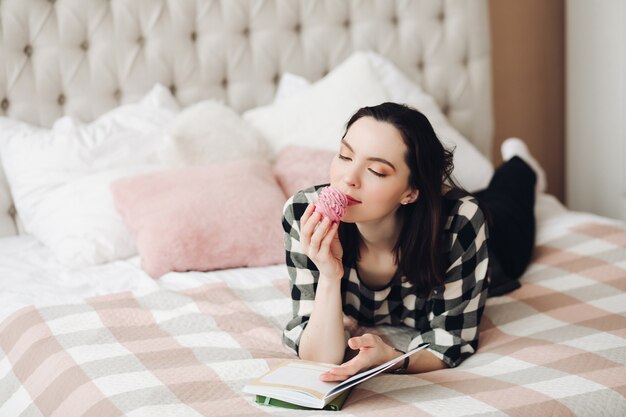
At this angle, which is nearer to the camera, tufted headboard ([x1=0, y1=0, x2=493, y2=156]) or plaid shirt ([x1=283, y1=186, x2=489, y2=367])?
plaid shirt ([x1=283, y1=186, x2=489, y2=367])

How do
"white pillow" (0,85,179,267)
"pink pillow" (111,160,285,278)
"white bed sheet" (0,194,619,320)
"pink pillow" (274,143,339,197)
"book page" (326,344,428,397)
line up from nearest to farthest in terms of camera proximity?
"book page" (326,344,428,397) < "white bed sheet" (0,194,619,320) < "pink pillow" (111,160,285,278) < "white pillow" (0,85,179,267) < "pink pillow" (274,143,339,197)

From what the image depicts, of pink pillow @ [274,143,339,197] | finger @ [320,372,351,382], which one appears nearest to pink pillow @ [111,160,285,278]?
pink pillow @ [274,143,339,197]

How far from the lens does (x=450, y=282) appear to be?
1.58 meters

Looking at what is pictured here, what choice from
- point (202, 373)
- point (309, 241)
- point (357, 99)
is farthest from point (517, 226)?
point (202, 373)

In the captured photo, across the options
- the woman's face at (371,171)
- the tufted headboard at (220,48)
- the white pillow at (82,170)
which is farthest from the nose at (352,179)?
the tufted headboard at (220,48)

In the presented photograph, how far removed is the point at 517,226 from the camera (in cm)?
220

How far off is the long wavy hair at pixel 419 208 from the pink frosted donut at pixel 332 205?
0.57 ft

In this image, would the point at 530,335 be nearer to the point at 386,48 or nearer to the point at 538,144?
the point at 386,48

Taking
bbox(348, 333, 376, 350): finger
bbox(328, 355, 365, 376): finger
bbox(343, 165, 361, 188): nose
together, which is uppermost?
bbox(343, 165, 361, 188): nose

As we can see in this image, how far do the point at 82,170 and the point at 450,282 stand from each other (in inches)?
57.0

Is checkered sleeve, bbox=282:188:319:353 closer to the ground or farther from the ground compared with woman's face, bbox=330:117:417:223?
closer to the ground

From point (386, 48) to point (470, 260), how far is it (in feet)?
5.33

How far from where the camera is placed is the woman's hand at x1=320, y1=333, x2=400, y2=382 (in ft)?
4.20

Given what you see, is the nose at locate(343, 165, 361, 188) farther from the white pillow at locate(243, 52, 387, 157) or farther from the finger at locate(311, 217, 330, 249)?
the white pillow at locate(243, 52, 387, 157)
